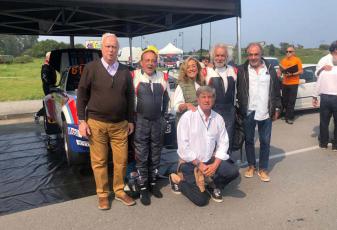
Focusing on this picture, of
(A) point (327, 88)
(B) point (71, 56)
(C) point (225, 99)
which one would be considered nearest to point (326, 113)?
(A) point (327, 88)

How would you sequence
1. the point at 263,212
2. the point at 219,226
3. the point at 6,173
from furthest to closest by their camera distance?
the point at 6,173, the point at 263,212, the point at 219,226

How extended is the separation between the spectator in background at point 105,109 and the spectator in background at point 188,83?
706 millimetres

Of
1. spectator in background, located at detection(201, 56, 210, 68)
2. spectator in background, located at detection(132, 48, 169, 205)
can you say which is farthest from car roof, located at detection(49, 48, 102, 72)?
spectator in background, located at detection(132, 48, 169, 205)

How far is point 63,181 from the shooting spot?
526 cm

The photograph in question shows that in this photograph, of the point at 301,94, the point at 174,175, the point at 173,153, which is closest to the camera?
the point at 174,175

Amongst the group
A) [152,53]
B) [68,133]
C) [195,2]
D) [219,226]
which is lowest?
[219,226]

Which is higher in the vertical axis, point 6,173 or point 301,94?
point 301,94

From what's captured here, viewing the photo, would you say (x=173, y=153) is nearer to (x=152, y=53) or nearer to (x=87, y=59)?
(x=152, y=53)

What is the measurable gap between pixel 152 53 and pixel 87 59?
4.87 meters

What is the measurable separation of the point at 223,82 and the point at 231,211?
1.64m

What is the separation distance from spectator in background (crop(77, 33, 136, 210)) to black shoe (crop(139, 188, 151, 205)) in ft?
0.41

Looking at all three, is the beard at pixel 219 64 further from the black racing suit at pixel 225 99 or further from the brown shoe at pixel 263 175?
the brown shoe at pixel 263 175

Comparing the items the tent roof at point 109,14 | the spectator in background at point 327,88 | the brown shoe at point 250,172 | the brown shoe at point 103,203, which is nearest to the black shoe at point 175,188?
the brown shoe at point 103,203

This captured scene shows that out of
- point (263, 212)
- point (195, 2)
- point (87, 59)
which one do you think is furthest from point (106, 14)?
point (263, 212)
